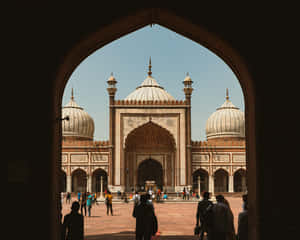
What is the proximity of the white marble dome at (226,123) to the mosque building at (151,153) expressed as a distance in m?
4.68

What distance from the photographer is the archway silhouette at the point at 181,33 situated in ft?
16.9

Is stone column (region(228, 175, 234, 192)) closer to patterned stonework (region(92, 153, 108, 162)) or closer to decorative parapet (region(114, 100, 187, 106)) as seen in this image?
decorative parapet (region(114, 100, 187, 106))

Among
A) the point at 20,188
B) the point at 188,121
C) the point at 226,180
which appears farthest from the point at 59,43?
the point at 226,180

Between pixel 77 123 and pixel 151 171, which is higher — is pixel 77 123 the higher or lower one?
the higher one

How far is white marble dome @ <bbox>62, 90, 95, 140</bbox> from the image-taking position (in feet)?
122

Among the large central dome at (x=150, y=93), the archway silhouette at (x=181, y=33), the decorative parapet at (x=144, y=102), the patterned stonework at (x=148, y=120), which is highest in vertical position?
the large central dome at (x=150, y=93)

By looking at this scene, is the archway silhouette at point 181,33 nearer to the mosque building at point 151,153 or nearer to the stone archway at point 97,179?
the mosque building at point 151,153

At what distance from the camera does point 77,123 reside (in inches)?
1478

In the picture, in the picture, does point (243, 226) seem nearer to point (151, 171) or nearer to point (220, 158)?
point (220, 158)

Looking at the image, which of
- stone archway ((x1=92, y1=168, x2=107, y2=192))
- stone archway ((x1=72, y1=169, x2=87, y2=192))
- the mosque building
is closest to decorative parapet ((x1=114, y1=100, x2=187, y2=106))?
the mosque building

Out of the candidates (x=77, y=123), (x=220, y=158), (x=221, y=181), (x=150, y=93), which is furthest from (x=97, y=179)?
(x=221, y=181)

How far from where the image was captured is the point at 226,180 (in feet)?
113

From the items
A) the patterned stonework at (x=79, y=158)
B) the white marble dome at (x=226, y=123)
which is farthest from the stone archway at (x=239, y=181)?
the patterned stonework at (x=79, y=158)

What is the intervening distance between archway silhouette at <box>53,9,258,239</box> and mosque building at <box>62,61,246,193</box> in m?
23.0
